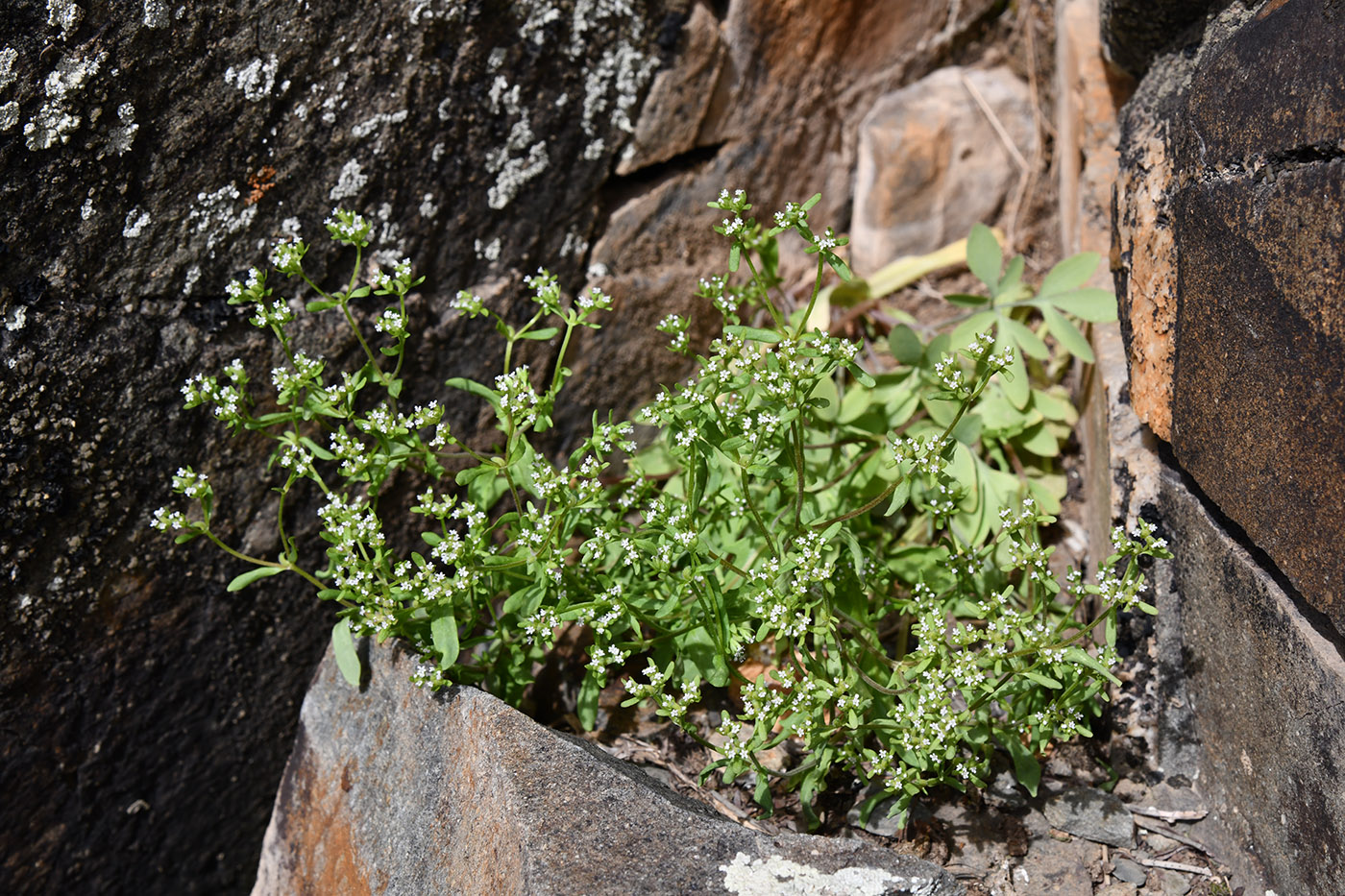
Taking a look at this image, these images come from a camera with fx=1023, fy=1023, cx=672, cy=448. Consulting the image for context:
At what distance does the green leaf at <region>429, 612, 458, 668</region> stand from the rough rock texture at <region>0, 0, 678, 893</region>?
0.74 metres

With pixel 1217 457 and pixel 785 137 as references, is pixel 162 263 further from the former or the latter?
pixel 1217 457

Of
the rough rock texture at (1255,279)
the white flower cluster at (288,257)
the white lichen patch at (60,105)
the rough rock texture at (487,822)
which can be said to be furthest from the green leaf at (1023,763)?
the white lichen patch at (60,105)

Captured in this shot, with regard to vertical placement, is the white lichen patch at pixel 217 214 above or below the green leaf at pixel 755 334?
above

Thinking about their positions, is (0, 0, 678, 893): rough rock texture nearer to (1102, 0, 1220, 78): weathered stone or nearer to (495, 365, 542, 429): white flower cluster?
(495, 365, 542, 429): white flower cluster

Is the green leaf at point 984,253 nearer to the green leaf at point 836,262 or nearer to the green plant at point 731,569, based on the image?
the green plant at point 731,569

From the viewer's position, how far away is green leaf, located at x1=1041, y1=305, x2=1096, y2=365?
102 inches

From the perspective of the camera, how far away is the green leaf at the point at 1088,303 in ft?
8.57

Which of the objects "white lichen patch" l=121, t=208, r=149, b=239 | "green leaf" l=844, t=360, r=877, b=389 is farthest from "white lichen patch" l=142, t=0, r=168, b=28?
"green leaf" l=844, t=360, r=877, b=389

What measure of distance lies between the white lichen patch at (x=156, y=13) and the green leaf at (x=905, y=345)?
5.82 ft

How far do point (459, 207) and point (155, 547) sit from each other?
3.52 feet

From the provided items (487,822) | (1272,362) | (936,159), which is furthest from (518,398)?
(936,159)

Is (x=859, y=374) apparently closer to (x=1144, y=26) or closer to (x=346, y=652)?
(x=346, y=652)

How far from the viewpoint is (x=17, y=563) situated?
7.06 ft

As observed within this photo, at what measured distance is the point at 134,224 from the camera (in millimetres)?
2125
